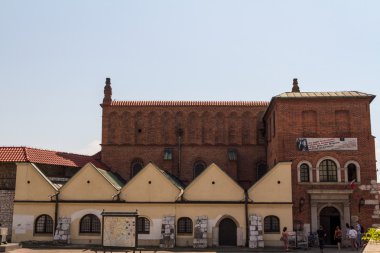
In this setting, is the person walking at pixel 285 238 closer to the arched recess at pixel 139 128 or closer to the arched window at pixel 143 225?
the arched window at pixel 143 225

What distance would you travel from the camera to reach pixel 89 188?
1353 inches

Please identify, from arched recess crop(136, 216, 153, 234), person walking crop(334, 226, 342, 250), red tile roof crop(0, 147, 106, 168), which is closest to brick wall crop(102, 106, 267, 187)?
red tile roof crop(0, 147, 106, 168)

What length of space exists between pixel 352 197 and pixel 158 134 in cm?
1925

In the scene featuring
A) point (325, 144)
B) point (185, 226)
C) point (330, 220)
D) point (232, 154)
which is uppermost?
point (232, 154)

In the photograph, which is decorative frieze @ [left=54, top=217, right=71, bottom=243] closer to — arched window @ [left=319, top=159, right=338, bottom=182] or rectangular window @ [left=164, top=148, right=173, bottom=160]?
rectangular window @ [left=164, top=148, right=173, bottom=160]

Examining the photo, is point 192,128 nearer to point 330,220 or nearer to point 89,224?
point 89,224

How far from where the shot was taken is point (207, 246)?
105 ft

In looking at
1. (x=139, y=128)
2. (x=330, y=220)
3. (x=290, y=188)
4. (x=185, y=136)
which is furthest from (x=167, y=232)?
(x=139, y=128)

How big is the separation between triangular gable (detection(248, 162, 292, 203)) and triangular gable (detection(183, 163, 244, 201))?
118 centimetres

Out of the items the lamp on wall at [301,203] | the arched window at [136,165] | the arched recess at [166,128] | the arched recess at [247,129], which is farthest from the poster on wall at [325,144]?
the arched window at [136,165]

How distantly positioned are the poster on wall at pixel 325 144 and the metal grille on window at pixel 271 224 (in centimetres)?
557

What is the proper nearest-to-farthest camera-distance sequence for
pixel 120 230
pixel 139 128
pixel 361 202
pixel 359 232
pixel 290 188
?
pixel 120 230 → pixel 359 232 → pixel 361 202 → pixel 290 188 → pixel 139 128

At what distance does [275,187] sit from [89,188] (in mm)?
14055

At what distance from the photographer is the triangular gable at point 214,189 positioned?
33312 millimetres
